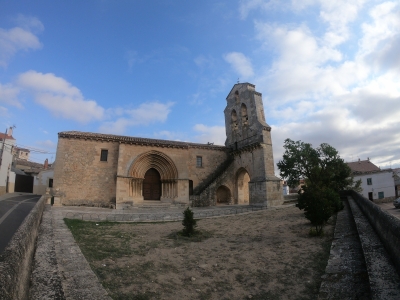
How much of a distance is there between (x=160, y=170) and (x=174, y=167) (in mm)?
1232

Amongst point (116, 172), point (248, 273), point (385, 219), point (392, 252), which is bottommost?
→ point (248, 273)

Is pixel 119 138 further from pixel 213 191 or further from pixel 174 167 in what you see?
pixel 213 191

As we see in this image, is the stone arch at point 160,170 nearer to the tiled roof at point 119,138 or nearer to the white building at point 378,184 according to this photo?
the tiled roof at point 119,138

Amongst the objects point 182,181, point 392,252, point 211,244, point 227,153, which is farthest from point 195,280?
point 227,153

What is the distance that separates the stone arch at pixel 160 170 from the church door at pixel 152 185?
46 centimetres

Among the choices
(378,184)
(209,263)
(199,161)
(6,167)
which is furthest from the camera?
(378,184)

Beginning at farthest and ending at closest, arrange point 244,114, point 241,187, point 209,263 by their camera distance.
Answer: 1. point 241,187
2. point 244,114
3. point 209,263

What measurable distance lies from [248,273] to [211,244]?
260 centimetres

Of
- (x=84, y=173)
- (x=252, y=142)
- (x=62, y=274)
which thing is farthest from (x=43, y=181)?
(x=62, y=274)

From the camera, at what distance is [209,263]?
592 cm

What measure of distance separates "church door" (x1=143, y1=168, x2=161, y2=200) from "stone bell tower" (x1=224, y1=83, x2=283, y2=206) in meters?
7.04

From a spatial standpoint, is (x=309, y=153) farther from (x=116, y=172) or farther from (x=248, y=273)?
(x=248, y=273)

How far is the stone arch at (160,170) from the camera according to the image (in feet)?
62.2

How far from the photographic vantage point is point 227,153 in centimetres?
2323
